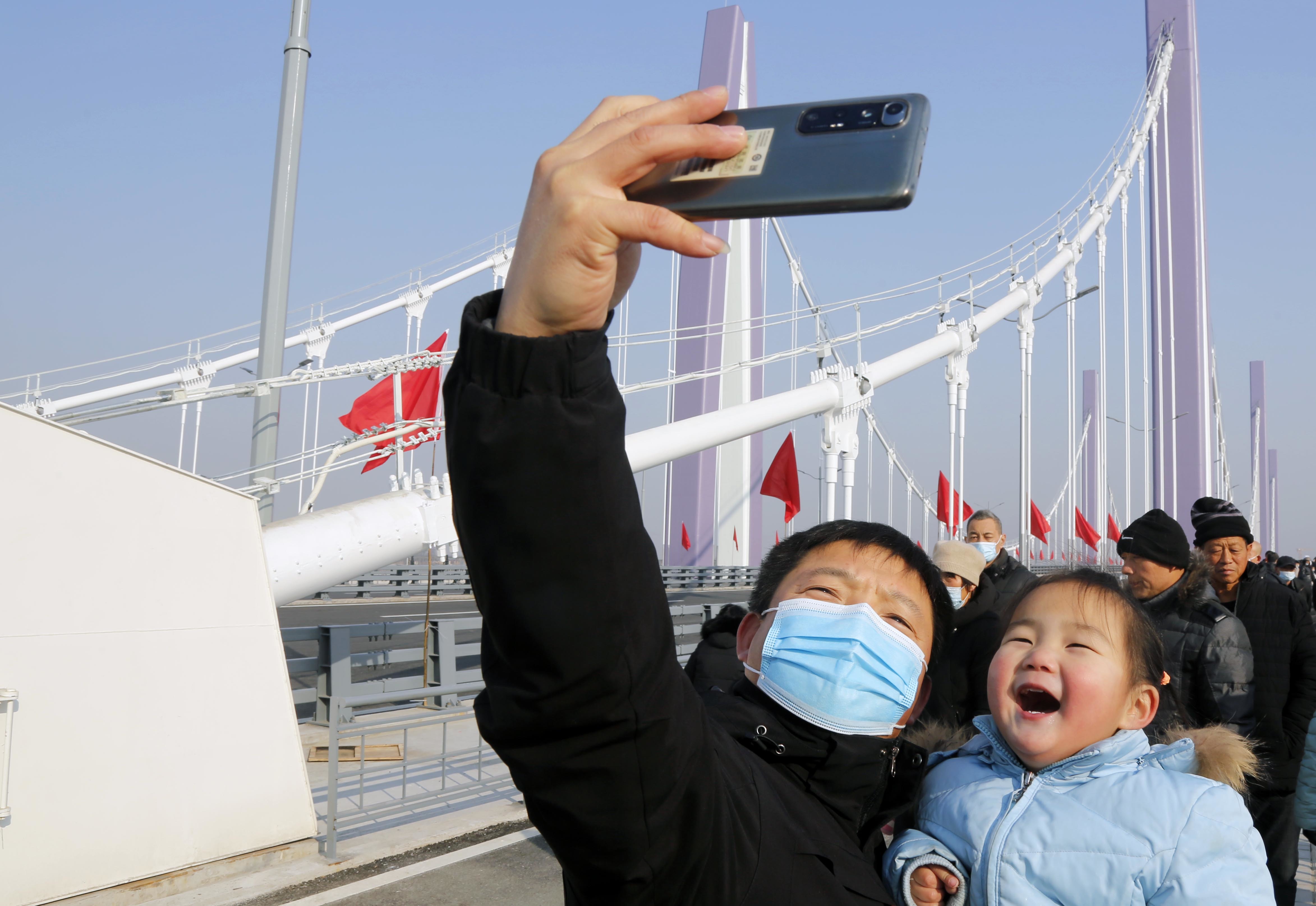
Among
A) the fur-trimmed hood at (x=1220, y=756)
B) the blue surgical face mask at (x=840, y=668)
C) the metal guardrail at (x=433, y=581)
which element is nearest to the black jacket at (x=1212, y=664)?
the fur-trimmed hood at (x=1220, y=756)

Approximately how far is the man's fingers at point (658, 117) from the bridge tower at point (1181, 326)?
24.2 m

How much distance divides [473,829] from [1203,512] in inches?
150

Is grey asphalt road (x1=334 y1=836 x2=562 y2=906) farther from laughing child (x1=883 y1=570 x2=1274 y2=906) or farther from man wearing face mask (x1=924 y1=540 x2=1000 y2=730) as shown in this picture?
laughing child (x1=883 y1=570 x2=1274 y2=906)

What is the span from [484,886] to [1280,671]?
3.25 meters

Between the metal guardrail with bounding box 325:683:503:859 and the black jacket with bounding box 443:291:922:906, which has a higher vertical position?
the black jacket with bounding box 443:291:922:906

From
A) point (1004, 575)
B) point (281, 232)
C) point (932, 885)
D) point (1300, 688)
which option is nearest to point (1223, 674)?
point (1300, 688)

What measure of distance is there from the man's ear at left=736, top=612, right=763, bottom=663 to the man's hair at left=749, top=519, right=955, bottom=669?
0.02 meters

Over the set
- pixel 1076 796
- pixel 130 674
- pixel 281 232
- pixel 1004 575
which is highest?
pixel 281 232

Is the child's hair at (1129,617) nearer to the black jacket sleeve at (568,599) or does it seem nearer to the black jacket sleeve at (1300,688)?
the black jacket sleeve at (568,599)

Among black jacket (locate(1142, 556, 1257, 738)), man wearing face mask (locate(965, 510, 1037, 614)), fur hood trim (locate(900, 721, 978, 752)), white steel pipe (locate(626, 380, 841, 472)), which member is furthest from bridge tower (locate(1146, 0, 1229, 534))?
fur hood trim (locate(900, 721, 978, 752))

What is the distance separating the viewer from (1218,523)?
4066mm

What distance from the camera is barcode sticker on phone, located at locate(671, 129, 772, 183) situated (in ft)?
2.45

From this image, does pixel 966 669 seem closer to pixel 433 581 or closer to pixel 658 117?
pixel 658 117

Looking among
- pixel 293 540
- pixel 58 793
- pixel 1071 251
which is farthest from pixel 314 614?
pixel 1071 251
